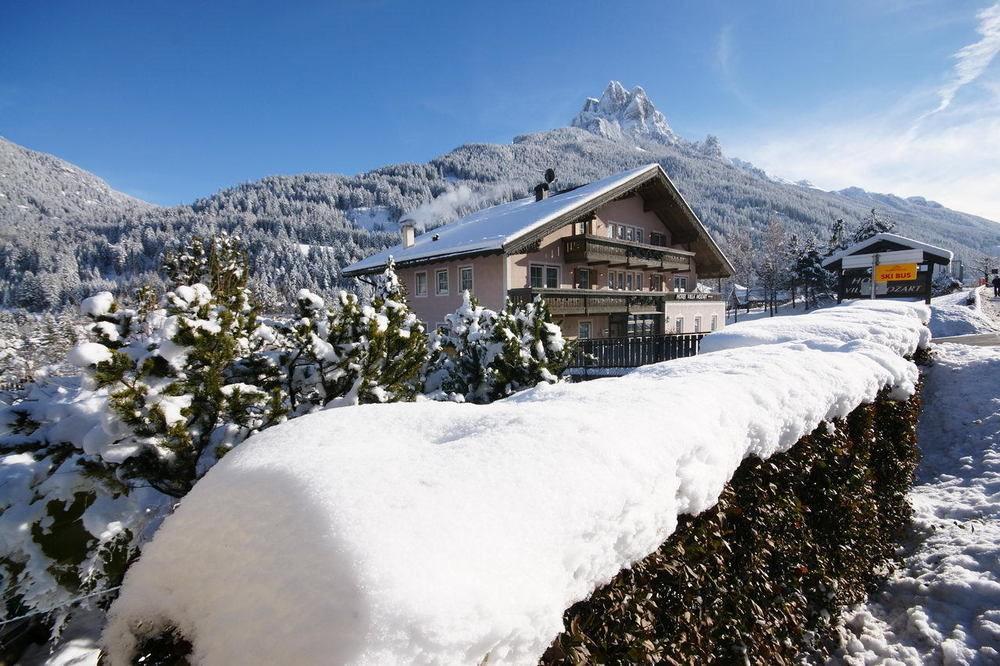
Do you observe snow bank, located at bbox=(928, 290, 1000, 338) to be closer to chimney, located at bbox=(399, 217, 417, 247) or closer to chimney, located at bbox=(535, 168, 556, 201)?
chimney, located at bbox=(535, 168, 556, 201)

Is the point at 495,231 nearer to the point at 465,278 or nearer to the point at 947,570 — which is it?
the point at 465,278

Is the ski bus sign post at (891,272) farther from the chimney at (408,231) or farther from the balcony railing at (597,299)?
the chimney at (408,231)

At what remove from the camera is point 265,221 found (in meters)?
160

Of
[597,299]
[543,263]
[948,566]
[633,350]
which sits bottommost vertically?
[948,566]

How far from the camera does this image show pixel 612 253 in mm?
21359

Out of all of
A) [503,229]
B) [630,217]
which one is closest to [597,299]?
[503,229]

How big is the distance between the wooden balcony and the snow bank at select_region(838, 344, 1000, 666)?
525 inches

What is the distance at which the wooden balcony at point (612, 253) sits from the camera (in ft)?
67.2

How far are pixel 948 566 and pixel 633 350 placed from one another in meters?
9.76

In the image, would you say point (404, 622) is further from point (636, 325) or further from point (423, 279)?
point (636, 325)

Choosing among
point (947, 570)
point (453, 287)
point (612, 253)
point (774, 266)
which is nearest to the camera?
point (947, 570)

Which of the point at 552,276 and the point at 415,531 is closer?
the point at 415,531

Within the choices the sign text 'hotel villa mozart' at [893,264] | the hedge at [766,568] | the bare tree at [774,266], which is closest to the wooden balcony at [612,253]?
the sign text 'hotel villa mozart' at [893,264]

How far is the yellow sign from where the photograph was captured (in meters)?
22.4
